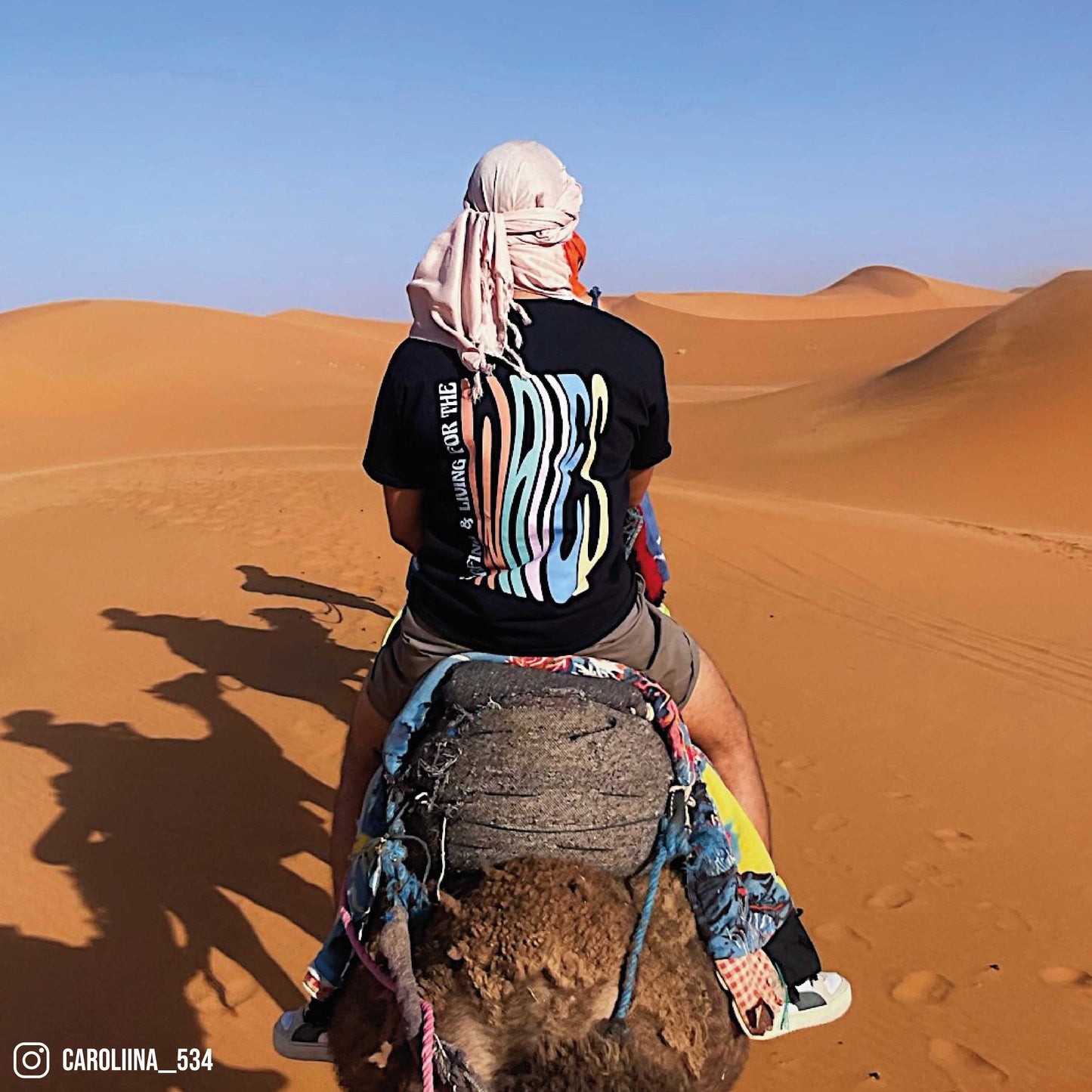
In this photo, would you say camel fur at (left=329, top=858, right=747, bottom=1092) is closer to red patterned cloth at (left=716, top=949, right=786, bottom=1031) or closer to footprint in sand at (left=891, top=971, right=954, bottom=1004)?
red patterned cloth at (left=716, top=949, right=786, bottom=1031)

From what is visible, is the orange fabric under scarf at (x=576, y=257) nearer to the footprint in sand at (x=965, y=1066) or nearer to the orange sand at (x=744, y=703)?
the orange sand at (x=744, y=703)

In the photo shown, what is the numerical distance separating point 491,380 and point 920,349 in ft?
154

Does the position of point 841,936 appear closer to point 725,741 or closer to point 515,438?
point 725,741

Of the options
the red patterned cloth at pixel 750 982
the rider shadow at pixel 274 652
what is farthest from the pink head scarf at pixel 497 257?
the rider shadow at pixel 274 652

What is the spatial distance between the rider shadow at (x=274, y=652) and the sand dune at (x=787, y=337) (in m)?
28.5

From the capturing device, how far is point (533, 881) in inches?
70.8

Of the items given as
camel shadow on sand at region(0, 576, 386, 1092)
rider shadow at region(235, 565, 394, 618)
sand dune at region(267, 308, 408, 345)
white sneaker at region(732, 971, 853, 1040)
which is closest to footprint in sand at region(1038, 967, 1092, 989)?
white sneaker at region(732, 971, 853, 1040)

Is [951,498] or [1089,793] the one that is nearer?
[1089,793]

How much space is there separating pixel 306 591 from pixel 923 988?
6.29 metres

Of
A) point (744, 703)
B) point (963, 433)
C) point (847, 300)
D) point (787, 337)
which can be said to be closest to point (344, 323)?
point (787, 337)

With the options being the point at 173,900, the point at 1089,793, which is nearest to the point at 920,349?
the point at 1089,793

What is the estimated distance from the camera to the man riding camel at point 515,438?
2.31 m

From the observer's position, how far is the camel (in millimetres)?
1698

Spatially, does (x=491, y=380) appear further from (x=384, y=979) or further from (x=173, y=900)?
(x=173, y=900)
